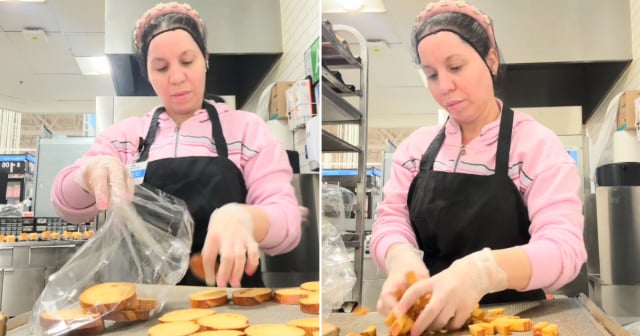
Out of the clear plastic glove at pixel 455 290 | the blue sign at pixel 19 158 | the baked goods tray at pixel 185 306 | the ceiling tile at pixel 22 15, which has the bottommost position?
the baked goods tray at pixel 185 306

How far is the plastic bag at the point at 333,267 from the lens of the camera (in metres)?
0.54

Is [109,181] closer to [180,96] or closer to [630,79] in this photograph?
[180,96]

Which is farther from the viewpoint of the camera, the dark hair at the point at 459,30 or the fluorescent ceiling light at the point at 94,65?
the fluorescent ceiling light at the point at 94,65

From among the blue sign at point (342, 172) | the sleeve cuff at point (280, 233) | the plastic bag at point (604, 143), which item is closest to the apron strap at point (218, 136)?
the sleeve cuff at point (280, 233)

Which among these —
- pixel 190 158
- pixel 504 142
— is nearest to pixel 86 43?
pixel 190 158

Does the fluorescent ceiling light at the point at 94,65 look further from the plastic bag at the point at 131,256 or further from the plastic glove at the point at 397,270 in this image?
the plastic glove at the point at 397,270

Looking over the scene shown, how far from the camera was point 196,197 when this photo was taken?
70cm

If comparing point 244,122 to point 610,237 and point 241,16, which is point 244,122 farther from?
point 610,237

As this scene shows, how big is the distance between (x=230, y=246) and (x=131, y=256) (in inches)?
6.7

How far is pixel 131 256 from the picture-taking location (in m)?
0.73

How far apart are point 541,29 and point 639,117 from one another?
0.63 ft

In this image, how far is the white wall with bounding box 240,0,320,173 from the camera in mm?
673

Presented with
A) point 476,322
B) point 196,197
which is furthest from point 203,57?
point 476,322

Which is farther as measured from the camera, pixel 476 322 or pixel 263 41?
pixel 263 41
